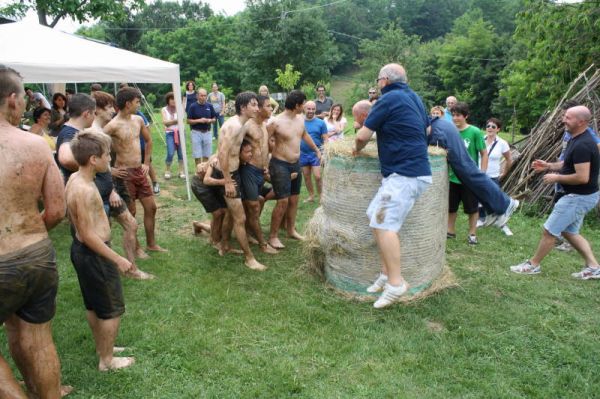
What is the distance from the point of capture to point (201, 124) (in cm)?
1002

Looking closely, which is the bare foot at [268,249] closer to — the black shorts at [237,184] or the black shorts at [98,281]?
the black shorts at [237,184]

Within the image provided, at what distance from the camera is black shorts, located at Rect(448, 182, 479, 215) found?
610 cm

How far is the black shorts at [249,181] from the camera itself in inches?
214

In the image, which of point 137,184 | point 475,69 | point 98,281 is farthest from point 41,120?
point 475,69

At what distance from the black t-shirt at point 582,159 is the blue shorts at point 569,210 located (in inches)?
2.5

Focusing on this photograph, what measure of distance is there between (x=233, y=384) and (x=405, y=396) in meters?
1.14

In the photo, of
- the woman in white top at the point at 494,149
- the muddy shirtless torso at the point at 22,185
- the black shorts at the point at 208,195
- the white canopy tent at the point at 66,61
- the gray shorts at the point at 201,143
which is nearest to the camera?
the muddy shirtless torso at the point at 22,185

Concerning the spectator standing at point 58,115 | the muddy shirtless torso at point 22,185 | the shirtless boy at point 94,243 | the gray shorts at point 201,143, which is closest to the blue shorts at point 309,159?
the gray shorts at point 201,143

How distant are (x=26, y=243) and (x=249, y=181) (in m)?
3.17

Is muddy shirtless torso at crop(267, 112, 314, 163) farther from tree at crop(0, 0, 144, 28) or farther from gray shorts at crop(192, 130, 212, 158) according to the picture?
tree at crop(0, 0, 144, 28)

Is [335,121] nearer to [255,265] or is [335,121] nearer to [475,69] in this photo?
[255,265]

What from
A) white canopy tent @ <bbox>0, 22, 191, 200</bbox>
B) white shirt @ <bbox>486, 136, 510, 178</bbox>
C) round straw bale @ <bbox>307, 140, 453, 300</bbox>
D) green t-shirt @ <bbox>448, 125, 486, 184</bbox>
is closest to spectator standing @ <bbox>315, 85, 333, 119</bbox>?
white canopy tent @ <bbox>0, 22, 191, 200</bbox>

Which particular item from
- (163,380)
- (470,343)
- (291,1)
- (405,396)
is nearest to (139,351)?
(163,380)

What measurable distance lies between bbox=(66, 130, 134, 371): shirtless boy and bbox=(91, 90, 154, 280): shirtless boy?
1.36m
